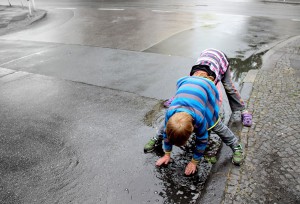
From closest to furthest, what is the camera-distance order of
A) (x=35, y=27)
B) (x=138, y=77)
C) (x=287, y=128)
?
(x=287, y=128) < (x=138, y=77) < (x=35, y=27)

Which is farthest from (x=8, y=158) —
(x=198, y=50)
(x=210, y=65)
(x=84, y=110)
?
(x=198, y=50)

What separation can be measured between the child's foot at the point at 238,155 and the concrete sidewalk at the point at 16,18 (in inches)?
455

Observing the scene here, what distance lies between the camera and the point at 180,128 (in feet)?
Result: 8.01

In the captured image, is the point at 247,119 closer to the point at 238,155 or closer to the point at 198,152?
the point at 238,155

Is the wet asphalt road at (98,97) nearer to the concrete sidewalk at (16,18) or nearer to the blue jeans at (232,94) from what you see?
the concrete sidewalk at (16,18)

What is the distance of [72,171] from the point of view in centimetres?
348

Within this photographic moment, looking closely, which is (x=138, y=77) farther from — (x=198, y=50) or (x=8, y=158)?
(x=8, y=158)

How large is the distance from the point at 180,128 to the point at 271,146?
1849mm

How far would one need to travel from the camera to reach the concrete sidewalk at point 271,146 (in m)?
2.98

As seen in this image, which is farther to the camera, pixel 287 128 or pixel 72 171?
pixel 287 128

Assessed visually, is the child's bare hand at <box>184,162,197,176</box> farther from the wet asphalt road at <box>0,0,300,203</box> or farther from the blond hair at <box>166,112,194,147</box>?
the blond hair at <box>166,112,194,147</box>

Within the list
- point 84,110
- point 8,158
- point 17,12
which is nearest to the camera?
point 8,158

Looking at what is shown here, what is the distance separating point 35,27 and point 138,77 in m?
8.41

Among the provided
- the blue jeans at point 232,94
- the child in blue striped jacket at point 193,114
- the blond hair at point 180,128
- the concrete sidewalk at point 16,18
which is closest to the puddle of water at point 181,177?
the child in blue striped jacket at point 193,114
